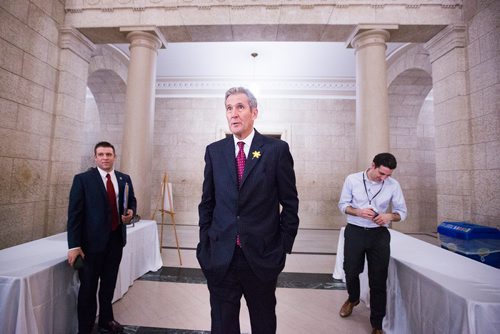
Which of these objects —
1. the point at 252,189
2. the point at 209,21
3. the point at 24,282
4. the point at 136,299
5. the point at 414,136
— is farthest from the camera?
the point at 414,136

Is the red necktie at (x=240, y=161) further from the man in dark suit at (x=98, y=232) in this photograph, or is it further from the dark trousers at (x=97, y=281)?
the dark trousers at (x=97, y=281)

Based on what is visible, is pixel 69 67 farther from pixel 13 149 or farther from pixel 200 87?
pixel 200 87

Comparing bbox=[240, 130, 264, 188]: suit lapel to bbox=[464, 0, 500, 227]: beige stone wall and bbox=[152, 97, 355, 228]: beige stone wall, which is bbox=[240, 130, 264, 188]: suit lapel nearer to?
bbox=[464, 0, 500, 227]: beige stone wall

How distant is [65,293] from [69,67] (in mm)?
4370

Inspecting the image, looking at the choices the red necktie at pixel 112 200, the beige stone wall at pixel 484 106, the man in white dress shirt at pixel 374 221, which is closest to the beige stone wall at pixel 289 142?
the beige stone wall at pixel 484 106

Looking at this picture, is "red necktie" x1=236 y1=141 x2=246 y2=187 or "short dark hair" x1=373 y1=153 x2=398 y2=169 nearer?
"red necktie" x1=236 y1=141 x2=246 y2=187

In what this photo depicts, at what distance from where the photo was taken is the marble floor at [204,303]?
276 centimetres

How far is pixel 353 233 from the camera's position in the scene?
8.96ft

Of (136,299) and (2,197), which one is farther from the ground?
(2,197)

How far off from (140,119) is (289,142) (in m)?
5.68

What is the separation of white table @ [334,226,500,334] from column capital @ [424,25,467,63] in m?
3.80

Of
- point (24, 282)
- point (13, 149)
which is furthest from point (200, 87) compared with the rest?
point (24, 282)

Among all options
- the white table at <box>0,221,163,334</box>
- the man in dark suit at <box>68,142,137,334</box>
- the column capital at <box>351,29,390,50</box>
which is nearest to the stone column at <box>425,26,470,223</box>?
the column capital at <box>351,29,390,50</box>

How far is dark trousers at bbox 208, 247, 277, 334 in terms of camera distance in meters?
1.51
